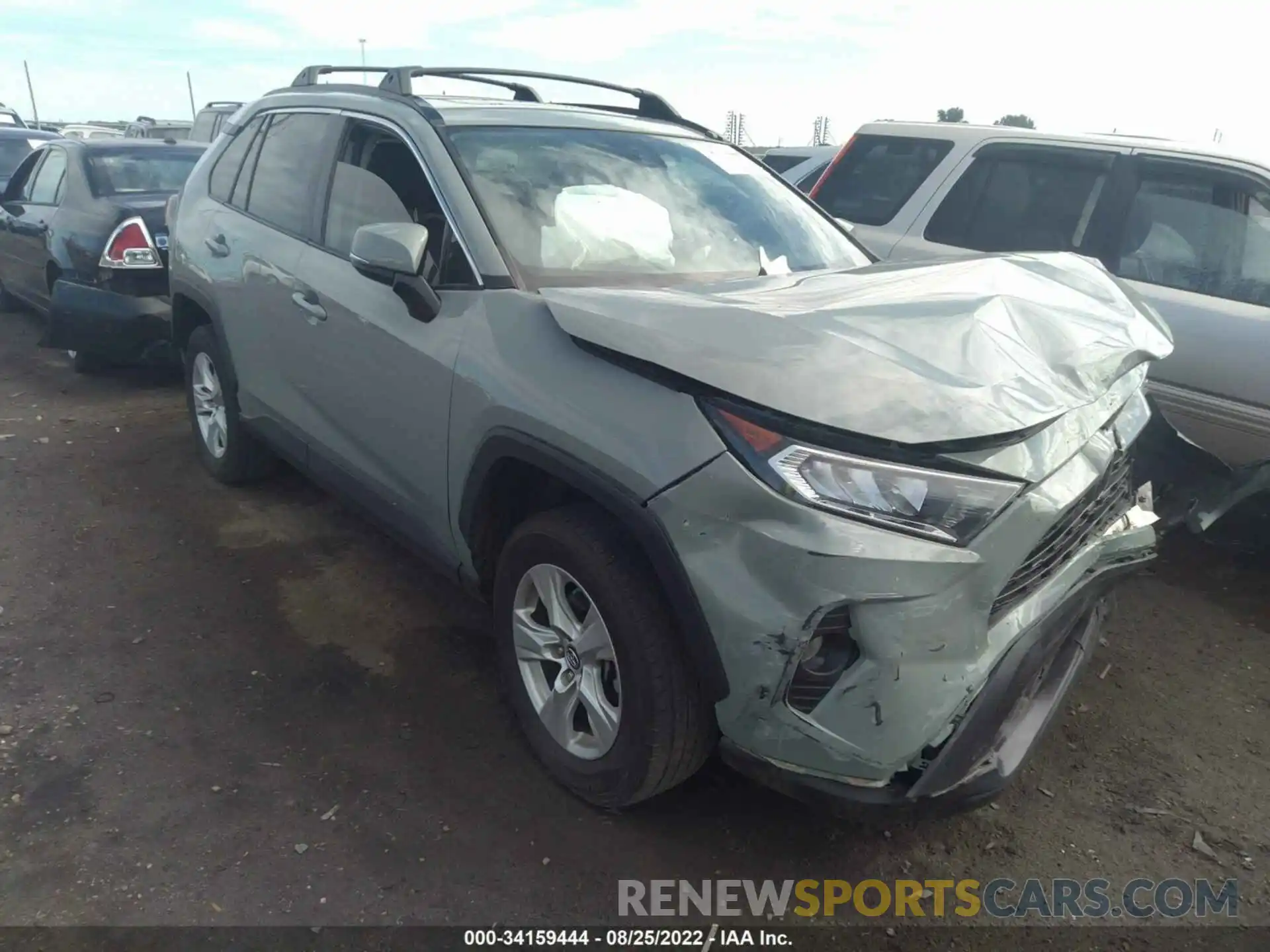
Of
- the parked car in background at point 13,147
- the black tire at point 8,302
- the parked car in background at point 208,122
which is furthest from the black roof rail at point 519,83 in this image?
the parked car in background at point 208,122

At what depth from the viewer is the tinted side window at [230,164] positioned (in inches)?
171

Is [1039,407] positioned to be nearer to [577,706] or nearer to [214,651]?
[577,706]

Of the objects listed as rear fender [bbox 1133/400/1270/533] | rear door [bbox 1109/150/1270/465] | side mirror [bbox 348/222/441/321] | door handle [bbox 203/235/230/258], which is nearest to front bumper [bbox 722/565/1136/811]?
rear fender [bbox 1133/400/1270/533]

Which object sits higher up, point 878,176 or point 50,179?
point 878,176

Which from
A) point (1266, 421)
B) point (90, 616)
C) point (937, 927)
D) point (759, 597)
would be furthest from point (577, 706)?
point (1266, 421)

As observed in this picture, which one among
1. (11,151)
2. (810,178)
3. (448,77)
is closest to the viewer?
(448,77)

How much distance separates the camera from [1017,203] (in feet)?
16.3

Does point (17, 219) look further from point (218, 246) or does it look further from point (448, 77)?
point (448, 77)

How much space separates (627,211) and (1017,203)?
2.86 meters

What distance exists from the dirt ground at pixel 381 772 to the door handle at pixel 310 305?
3.75ft

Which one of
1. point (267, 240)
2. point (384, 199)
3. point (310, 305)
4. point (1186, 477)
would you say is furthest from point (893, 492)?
point (267, 240)

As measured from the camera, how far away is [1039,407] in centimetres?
206

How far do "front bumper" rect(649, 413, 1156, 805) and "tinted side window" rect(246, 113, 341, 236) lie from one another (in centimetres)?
243

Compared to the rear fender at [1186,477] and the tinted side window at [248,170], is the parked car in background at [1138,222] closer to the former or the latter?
the rear fender at [1186,477]
